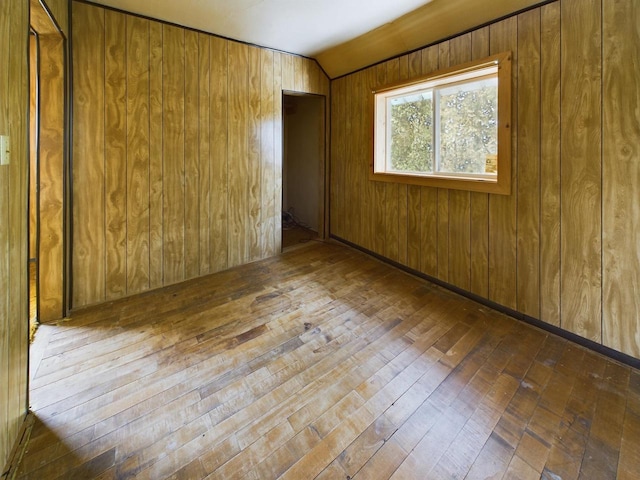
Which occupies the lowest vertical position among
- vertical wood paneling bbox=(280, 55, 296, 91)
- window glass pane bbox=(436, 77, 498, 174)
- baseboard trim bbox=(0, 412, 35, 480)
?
baseboard trim bbox=(0, 412, 35, 480)

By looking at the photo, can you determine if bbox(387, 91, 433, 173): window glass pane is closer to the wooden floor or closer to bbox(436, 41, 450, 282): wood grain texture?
bbox(436, 41, 450, 282): wood grain texture

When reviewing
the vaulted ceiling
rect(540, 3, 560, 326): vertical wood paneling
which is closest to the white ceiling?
the vaulted ceiling

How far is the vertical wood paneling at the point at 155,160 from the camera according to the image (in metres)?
2.83

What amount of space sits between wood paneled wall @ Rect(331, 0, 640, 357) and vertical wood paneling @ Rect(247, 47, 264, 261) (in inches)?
69.1

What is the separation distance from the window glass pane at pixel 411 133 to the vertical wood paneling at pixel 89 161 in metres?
2.83

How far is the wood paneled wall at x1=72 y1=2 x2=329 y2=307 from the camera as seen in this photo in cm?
260

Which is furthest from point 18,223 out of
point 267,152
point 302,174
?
point 302,174

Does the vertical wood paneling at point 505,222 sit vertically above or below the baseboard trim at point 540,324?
above

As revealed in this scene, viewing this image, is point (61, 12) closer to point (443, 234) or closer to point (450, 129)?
point (450, 129)

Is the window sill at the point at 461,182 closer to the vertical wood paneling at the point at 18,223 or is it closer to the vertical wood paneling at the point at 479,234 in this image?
the vertical wood paneling at the point at 479,234

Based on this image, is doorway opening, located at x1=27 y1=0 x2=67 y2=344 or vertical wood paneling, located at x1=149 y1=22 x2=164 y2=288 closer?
doorway opening, located at x1=27 y1=0 x2=67 y2=344

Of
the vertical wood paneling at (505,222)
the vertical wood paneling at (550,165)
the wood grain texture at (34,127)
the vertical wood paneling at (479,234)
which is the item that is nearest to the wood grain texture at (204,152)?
the wood grain texture at (34,127)

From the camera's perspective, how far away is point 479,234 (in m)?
2.67

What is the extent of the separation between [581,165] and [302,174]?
4.12 m
